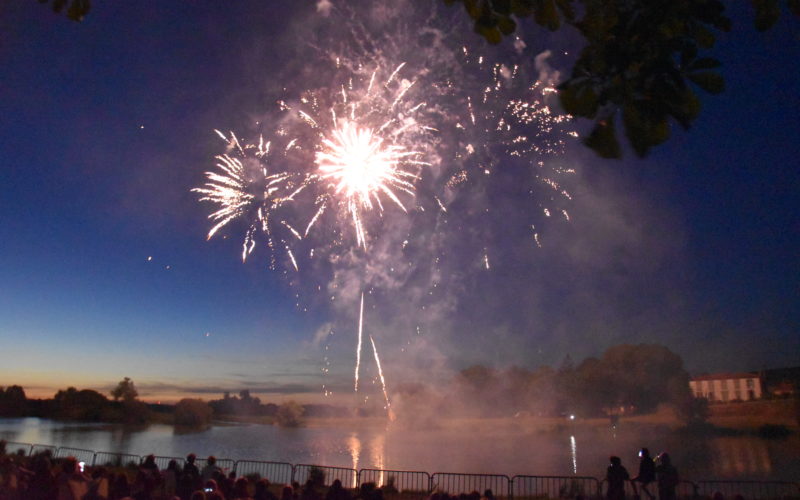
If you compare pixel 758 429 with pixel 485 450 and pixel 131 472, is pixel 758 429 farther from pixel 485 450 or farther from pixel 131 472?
pixel 131 472

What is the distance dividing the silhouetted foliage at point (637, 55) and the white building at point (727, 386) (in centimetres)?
9265

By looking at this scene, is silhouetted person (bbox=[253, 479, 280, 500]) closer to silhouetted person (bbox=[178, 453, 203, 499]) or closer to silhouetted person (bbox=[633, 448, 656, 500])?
silhouetted person (bbox=[178, 453, 203, 499])

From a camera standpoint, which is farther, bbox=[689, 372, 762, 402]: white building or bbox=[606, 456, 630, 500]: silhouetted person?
bbox=[689, 372, 762, 402]: white building

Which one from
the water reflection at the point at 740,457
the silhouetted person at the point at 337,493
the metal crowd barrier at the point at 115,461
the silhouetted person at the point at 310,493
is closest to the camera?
the silhouetted person at the point at 337,493

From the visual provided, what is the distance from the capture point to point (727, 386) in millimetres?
86938

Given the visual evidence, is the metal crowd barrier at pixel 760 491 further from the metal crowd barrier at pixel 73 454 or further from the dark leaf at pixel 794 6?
the metal crowd barrier at pixel 73 454

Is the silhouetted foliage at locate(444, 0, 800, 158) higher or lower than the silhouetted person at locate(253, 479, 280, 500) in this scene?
higher

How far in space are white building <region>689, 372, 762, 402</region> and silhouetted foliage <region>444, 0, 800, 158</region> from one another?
9265 cm

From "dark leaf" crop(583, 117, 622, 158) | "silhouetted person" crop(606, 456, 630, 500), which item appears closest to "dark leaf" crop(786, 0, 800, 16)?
"dark leaf" crop(583, 117, 622, 158)

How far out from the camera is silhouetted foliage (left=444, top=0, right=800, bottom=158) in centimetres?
249

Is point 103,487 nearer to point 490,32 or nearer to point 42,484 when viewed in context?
point 42,484

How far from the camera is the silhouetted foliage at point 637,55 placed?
8.16ft

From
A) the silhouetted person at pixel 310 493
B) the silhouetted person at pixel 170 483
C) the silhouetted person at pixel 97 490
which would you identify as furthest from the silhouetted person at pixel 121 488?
the silhouetted person at pixel 170 483

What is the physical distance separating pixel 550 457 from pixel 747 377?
5208cm
